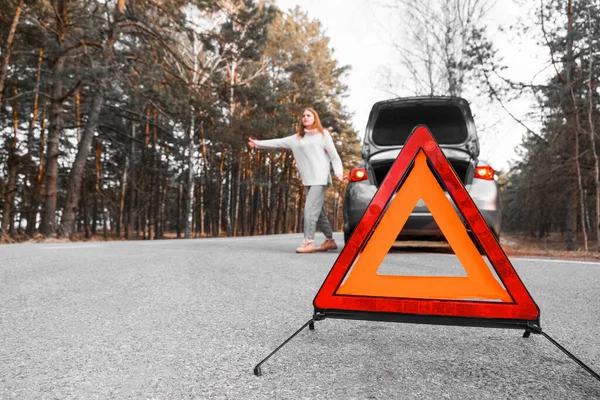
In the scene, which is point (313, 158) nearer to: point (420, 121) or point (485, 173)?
point (420, 121)

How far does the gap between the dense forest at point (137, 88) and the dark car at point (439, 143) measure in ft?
37.5

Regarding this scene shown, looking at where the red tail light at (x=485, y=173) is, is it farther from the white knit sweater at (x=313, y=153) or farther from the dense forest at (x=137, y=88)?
the dense forest at (x=137, y=88)

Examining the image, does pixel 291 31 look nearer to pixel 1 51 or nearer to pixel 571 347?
pixel 1 51

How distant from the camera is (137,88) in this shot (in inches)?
694

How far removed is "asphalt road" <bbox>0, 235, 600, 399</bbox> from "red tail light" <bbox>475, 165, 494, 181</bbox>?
210 cm

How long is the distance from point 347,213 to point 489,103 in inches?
487

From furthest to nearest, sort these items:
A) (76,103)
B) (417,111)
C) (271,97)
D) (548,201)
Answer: (271,97)
(548,201)
(76,103)
(417,111)

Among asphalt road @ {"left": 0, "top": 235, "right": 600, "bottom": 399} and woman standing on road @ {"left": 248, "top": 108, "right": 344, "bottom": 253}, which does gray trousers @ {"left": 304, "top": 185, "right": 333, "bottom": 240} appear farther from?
asphalt road @ {"left": 0, "top": 235, "right": 600, "bottom": 399}

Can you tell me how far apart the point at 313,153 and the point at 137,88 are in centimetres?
1192

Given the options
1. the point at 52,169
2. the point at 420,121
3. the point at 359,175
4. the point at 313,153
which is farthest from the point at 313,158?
the point at 52,169

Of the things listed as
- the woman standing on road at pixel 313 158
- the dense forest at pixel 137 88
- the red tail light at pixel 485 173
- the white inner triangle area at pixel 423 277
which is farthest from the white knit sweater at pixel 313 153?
the dense forest at pixel 137 88

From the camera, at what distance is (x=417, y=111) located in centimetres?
697

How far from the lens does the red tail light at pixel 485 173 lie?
6.60m

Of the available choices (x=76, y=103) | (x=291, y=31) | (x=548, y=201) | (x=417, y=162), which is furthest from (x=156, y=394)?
(x=291, y=31)
